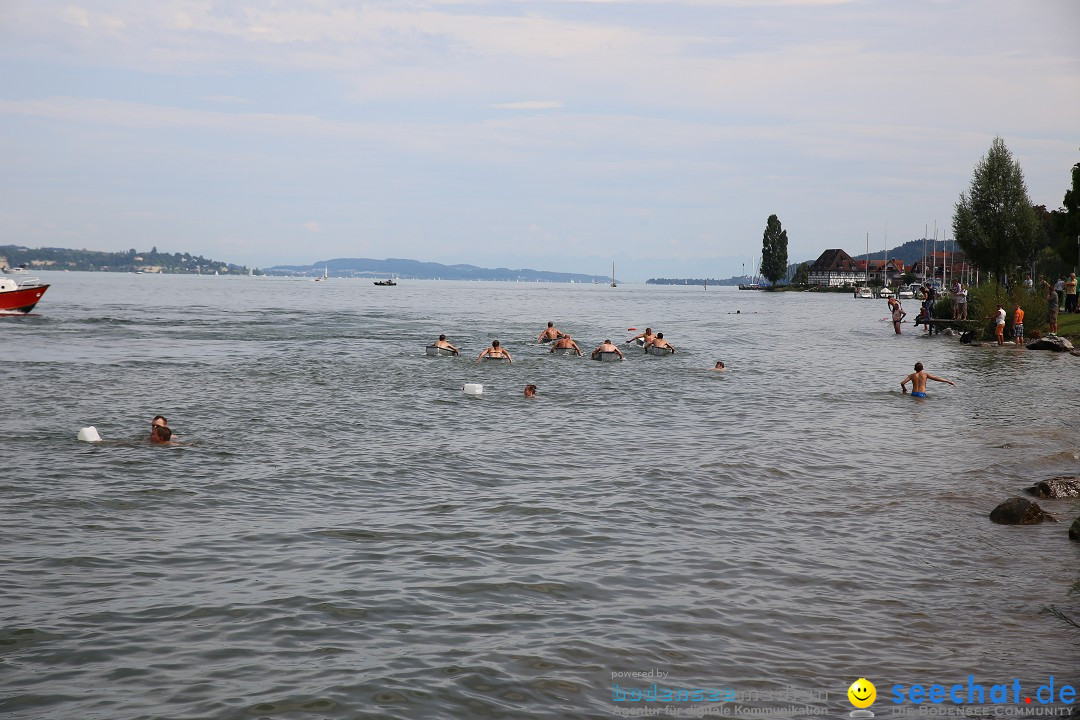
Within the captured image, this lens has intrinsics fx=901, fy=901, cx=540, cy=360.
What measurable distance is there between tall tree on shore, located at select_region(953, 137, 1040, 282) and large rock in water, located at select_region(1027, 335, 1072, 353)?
3315 centimetres

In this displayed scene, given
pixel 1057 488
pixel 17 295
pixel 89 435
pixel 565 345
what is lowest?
pixel 1057 488

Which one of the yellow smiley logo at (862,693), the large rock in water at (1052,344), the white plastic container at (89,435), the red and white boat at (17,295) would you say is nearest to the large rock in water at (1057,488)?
the yellow smiley logo at (862,693)

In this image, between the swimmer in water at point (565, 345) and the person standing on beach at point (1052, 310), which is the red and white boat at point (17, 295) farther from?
the person standing on beach at point (1052, 310)

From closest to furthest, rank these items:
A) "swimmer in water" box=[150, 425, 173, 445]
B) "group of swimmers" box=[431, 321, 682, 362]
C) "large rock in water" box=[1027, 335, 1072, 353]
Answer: "swimmer in water" box=[150, 425, 173, 445], "group of swimmers" box=[431, 321, 682, 362], "large rock in water" box=[1027, 335, 1072, 353]

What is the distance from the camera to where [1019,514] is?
12898mm

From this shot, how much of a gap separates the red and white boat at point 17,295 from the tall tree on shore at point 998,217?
6850 cm

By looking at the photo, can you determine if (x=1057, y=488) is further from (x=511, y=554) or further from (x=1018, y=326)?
(x=1018, y=326)

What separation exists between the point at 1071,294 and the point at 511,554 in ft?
156

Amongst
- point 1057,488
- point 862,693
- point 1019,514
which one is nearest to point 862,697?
point 862,693

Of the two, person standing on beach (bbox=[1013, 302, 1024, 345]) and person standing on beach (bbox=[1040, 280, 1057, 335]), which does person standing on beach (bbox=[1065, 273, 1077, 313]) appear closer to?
person standing on beach (bbox=[1040, 280, 1057, 335])

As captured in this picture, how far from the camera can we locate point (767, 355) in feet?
144

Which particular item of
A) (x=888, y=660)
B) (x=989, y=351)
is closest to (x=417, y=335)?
(x=989, y=351)

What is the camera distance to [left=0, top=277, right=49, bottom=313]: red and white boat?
199ft

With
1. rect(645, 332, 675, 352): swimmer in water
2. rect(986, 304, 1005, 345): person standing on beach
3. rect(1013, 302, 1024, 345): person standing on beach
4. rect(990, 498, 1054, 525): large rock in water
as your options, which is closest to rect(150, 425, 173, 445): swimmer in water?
rect(990, 498, 1054, 525): large rock in water
